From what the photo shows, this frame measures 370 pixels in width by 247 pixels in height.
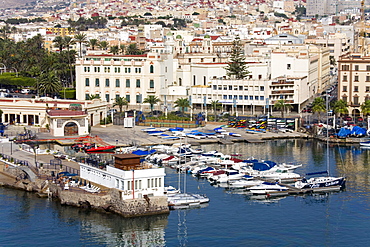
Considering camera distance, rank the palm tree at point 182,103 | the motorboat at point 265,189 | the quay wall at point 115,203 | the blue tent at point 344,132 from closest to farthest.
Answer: the quay wall at point 115,203 → the motorboat at point 265,189 → the blue tent at point 344,132 → the palm tree at point 182,103

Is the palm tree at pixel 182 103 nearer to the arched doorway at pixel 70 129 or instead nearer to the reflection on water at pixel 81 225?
the arched doorway at pixel 70 129

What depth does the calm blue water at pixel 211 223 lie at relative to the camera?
3544 centimetres

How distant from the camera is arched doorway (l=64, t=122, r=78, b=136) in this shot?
60.2 m

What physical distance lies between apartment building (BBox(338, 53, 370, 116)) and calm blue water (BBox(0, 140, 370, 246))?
25253 mm

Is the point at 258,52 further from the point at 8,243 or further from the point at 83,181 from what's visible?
the point at 8,243

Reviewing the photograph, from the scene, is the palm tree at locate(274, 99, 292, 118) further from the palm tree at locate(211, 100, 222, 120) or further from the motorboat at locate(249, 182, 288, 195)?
the motorboat at locate(249, 182, 288, 195)

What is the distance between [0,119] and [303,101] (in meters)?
28.1

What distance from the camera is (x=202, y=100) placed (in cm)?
7362

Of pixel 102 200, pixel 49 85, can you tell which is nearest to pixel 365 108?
pixel 49 85

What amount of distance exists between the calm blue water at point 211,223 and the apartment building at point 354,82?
25.3 meters

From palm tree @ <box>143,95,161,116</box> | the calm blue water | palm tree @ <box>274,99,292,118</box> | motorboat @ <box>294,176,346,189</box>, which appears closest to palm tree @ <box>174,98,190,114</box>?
palm tree @ <box>143,95,161,116</box>

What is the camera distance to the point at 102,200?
38531 mm

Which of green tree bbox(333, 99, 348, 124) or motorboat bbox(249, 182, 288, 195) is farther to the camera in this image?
green tree bbox(333, 99, 348, 124)

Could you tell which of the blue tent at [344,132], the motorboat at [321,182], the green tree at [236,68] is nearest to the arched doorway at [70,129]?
the blue tent at [344,132]
